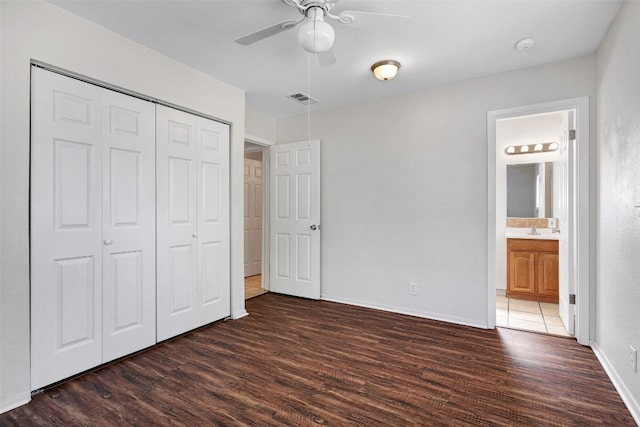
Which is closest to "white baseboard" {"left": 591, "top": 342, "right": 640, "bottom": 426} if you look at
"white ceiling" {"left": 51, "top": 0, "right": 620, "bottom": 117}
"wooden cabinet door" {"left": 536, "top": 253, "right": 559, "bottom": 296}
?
"wooden cabinet door" {"left": 536, "top": 253, "right": 559, "bottom": 296}

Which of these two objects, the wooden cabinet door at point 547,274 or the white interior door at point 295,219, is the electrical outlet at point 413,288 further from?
the wooden cabinet door at point 547,274

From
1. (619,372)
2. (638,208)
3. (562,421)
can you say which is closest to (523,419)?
(562,421)

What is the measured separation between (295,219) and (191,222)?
153 cm

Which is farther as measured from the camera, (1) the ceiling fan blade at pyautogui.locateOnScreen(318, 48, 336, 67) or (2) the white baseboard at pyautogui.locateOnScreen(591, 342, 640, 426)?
(1) the ceiling fan blade at pyautogui.locateOnScreen(318, 48, 336, 67)

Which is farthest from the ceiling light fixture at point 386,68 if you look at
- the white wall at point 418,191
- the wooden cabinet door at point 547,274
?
the wooden cabinet door at point 547,274

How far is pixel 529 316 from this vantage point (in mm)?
3525

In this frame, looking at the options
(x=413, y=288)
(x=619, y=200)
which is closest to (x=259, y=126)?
(x=413, y=288)

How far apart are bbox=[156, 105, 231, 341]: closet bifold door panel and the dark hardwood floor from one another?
0.95ft

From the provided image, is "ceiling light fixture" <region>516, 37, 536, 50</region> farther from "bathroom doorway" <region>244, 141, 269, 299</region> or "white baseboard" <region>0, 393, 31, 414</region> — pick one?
"white baseboard" <region>0, 393, 31, 414</region>

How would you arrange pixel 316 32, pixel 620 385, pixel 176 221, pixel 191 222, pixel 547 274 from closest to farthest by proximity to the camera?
1. pixel 316 32
2. pixel 620 385
3. pixel 176 221
4. pixel 191 222
5. pixel 547 274

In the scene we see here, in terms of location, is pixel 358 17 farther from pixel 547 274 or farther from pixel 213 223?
pixel 547 274

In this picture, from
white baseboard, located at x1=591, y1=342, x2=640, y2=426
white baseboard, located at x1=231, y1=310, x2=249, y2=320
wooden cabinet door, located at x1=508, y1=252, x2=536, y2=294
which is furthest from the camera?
wooden cabinet door, located at x1=508, y1=252, x2=536, y2=294

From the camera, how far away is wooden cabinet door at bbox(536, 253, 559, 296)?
395cm

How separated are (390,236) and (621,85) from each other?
225cm
